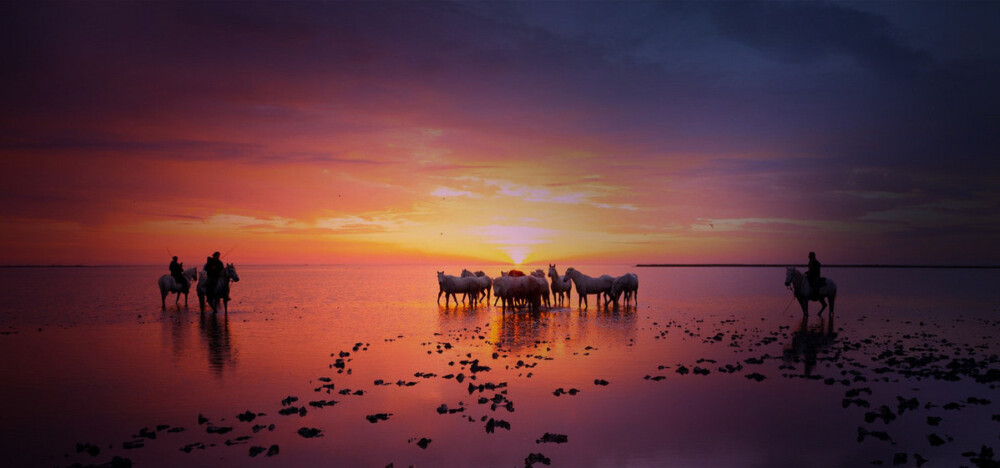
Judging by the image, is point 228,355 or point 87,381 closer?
point 87,381

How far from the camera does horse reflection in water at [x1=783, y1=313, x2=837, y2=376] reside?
16.4m

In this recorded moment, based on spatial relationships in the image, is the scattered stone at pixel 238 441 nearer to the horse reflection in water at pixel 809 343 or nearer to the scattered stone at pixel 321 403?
the scattered stone at pixel 321 403

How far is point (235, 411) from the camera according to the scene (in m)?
11.2

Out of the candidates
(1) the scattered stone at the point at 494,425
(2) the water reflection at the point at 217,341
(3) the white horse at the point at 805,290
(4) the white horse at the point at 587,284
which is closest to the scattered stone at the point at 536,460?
(1) the scattered stone at the point at 494,425

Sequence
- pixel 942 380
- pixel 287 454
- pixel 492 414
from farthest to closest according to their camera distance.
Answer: pixel 942 380 < pixel 492 414 < pixel 287 454

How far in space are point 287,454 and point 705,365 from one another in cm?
1109

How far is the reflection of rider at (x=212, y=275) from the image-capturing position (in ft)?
96.2

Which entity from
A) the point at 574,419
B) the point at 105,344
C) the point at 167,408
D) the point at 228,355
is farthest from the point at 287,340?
the point at 574,419

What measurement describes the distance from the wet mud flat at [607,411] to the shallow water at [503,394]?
0.17ft

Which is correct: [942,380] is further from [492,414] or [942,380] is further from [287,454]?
[287,454]

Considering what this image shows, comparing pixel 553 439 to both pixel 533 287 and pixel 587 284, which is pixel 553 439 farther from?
pixel 587 284

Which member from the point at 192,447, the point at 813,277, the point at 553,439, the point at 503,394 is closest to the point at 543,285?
the point at 813,277

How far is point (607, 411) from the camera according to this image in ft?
36.6

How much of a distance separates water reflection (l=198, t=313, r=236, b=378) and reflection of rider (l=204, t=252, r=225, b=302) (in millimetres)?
1136
